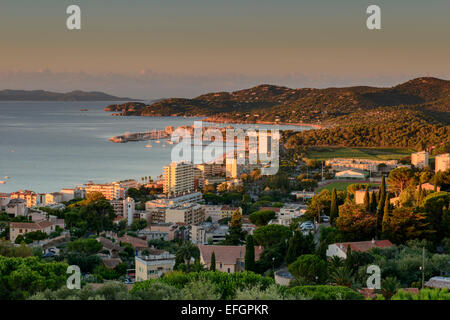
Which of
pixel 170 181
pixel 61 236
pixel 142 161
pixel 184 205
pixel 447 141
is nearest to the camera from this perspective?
pixel 61 236

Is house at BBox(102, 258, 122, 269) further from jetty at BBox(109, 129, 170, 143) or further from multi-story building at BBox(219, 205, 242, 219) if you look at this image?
jetty at BBox(109, 129, 170, 143)

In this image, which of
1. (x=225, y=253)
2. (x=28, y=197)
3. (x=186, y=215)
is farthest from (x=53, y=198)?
(x=225, y=253)

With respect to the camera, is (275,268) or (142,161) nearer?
(275,268)

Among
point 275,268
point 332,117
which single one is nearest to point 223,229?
point 275,268

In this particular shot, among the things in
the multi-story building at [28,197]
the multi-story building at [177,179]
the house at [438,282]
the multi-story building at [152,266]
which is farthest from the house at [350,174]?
the house at [438,282]

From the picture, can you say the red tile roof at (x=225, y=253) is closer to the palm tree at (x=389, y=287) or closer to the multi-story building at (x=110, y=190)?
the palm tree at (x=389, y=287)

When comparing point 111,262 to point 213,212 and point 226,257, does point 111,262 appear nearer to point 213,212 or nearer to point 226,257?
point 226,257
